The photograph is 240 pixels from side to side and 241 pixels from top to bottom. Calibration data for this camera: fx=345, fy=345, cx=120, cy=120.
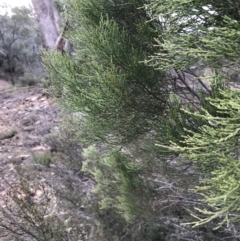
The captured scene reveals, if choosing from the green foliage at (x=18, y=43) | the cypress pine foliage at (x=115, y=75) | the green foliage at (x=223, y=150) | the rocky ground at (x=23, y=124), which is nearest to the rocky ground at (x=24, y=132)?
the rocky ground at (x=23, y=124)

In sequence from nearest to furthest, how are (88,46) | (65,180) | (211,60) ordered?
1. (211,60)
2. (88,46)
3. (65,180)

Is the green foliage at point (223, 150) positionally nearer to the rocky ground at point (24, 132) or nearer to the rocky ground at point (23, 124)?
the rocky ground at point (24, 132)

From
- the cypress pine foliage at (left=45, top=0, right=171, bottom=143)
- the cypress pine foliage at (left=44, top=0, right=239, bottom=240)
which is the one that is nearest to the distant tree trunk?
the cypress pine foliage at (left=44, top=0, right=239, bottom=240)

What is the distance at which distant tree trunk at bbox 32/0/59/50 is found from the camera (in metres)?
6.51

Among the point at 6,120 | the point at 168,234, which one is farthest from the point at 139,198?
the point at 6,120

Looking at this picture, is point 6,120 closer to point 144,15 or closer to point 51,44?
point 51,44

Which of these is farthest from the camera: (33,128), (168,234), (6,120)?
(6,120)

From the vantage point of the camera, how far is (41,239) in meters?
3.96

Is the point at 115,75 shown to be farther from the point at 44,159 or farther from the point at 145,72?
the point at 44,159

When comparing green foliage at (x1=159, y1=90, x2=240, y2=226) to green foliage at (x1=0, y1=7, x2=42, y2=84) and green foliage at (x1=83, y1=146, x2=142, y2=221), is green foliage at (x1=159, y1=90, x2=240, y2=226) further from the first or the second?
green foliage at (x1=0, y1=7, x2=42, y2=84)

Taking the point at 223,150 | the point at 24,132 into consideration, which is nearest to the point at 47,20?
the point at 24,132

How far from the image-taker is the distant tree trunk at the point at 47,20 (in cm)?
651

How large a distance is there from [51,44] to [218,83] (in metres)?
4.62

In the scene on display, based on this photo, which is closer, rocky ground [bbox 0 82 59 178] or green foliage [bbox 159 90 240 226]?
green foliage [bbox 159 90 240 226]
